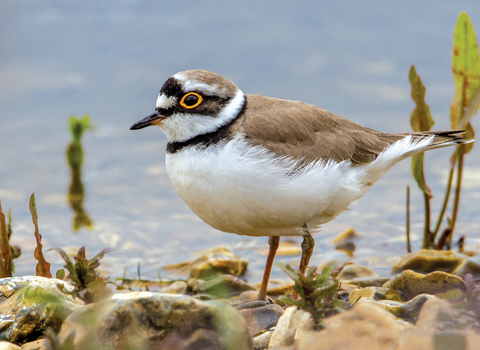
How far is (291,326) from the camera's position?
3525mm

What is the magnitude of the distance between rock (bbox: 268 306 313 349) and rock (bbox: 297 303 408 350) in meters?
0.16

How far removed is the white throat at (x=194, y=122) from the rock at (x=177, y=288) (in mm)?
1694

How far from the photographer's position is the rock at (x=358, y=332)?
9.81 ft

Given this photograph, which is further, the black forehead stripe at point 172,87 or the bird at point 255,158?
the black forehead stripe at point 172,87

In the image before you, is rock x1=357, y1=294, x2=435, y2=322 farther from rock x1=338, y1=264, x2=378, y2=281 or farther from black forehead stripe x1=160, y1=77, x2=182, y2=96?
black forehead stripe x1=160, y1=77, x2=182, y2=96

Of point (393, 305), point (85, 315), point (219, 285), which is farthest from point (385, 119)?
point (85, 315)

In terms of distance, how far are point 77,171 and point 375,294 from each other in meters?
5.83

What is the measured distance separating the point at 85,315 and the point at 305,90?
763cm

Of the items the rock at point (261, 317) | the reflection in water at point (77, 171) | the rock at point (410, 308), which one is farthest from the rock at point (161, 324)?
the reflection in water at point (77, 171)

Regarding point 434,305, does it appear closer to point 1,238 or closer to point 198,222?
point 1,238

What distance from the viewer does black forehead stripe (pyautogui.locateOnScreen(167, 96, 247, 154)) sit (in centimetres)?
474

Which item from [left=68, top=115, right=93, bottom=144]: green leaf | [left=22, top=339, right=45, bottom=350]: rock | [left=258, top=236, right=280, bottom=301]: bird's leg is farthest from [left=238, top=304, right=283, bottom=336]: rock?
[left=68, top=115, right=93, bottom=144]: green leaf

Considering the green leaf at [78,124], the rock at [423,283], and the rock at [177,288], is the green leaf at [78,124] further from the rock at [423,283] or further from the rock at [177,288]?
the rock at [423,283]

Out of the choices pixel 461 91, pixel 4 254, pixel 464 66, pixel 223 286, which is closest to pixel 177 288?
pixel 223 286
